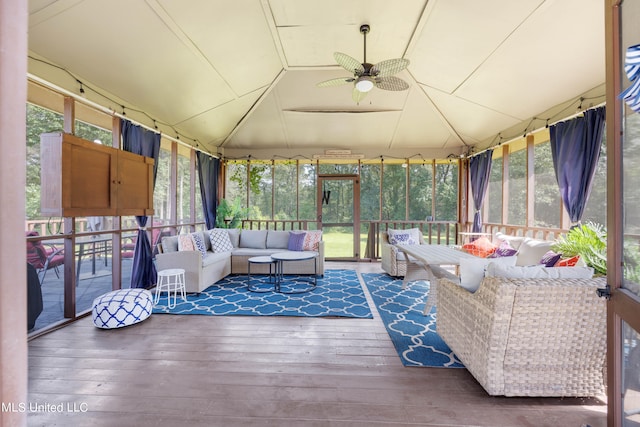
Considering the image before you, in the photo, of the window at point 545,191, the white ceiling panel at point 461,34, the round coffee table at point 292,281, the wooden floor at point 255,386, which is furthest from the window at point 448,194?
A: the wooden floor at point 255,386

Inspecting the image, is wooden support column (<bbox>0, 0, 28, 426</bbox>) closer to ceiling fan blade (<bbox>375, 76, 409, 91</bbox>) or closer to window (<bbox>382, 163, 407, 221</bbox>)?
ceiling fan blade (<bbox>375, 76, 409, 91</bbox>)

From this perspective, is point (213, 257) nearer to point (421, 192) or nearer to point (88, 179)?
point (88, 179)

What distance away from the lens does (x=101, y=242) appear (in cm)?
456

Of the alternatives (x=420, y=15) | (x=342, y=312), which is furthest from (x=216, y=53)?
(x=342, y=312)

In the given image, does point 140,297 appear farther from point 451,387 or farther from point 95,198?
point 451,387

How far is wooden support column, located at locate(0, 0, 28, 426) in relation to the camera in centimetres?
83

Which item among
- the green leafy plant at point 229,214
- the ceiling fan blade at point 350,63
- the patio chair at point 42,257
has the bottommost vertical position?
the patio chair at point 42,257

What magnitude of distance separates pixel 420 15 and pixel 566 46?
161 cm

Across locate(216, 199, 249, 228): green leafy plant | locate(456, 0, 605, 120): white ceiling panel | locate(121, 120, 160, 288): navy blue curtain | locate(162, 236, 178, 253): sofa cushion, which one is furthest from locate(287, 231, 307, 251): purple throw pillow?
locate(456, 0, 605, 120): white ceiling panel

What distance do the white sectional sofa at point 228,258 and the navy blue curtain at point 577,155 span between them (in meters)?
3.60

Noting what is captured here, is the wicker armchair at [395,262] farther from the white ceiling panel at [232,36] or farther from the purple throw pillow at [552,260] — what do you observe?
the white ceiling panel at [232,36]

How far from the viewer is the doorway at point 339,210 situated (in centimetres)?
693

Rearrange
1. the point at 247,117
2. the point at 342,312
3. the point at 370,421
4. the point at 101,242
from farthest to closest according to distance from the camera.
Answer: the point at 247,117, the point at 101,242, the point at 342,312, the point at 370,421

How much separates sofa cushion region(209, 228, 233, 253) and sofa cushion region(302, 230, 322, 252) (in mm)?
1392
